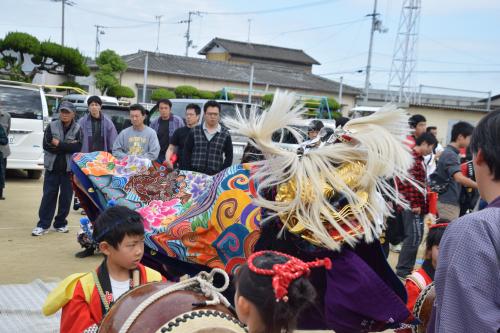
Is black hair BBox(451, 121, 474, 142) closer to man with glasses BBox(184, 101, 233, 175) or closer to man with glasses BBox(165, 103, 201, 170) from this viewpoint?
man with glasses BBox(184, 101, 233, 175)

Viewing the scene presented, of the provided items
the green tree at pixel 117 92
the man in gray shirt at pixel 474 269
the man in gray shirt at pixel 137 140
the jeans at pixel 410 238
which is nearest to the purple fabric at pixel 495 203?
the man in gray shirt at pixel 474 269

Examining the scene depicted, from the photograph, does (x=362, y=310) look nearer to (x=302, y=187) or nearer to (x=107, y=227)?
(x=302, y=187)

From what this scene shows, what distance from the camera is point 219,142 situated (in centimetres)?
580

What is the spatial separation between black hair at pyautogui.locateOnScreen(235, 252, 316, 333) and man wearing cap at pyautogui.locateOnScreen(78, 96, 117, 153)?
581 centimetres

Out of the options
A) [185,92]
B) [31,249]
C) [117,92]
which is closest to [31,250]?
[31,249]

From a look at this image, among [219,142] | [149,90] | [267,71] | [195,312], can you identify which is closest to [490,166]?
[195,312]

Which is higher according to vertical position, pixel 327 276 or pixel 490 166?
pixel 490 166

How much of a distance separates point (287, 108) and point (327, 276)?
0.66 meters

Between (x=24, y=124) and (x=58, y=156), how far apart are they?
13.0ft

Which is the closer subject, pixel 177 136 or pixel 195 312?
pixel 195 312

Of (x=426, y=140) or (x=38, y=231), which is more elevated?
(x=426, y=140)

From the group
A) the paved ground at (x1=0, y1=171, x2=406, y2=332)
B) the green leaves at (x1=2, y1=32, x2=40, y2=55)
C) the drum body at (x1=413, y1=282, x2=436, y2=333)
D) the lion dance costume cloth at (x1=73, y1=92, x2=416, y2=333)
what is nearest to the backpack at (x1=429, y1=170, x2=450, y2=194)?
the paved ground at (x1=0, y1=171, x2=406, y2=332)

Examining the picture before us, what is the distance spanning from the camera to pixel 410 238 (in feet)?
18.3

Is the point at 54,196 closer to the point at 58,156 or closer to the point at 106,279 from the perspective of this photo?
the point at 58,156
